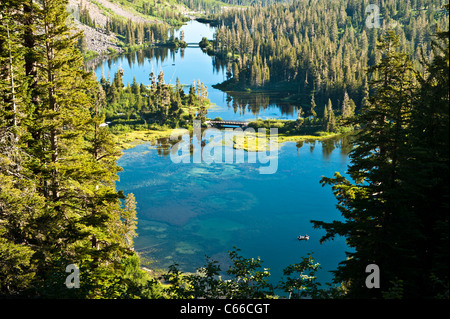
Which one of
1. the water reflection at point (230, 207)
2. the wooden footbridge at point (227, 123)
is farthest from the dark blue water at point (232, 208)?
the wooden footbridge at point (227, 123)

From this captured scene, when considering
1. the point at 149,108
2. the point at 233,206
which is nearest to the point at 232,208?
the point at 233,206

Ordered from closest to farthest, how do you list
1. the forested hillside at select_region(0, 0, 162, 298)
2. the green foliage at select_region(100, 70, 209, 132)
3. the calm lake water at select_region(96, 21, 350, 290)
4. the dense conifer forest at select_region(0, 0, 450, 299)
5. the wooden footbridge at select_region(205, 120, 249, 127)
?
the dense conifer forest at select_region(0, 0, 450, 299) → the forested hillside at select_region(0, 0, 162, 298) → the calm lake water at select_region(96, 21, 350, 290) → the wooden footbridge at select_region(205, 120, 249, 127) → the green foliage at select_region(100, 70, 209, 132)

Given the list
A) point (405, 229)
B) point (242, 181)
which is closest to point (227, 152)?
point (242, 181)

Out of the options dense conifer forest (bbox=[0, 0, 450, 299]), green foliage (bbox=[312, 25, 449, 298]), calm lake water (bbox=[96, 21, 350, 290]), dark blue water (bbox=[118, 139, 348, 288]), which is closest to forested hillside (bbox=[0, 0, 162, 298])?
dense conifer forest (bbox=[0, 0, 450, 299])

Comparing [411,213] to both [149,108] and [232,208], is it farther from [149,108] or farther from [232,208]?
[149,108]

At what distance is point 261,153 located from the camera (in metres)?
94.4

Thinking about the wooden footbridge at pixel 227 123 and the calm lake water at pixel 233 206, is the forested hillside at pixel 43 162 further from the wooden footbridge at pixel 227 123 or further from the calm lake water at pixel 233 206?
the wooden footbridge at pixel 227 123

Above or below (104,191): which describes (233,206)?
below

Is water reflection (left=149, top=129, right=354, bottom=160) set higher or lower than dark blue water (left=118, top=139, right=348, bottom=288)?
higher

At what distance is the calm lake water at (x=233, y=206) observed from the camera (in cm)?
5400

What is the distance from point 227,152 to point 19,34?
72.9 m

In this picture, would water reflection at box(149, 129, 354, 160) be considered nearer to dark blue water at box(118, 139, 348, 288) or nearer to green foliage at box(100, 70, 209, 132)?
dark blue water at box(118, 139, 348, 288)

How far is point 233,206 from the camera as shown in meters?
67.7

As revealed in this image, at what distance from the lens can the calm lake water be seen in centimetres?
5400
